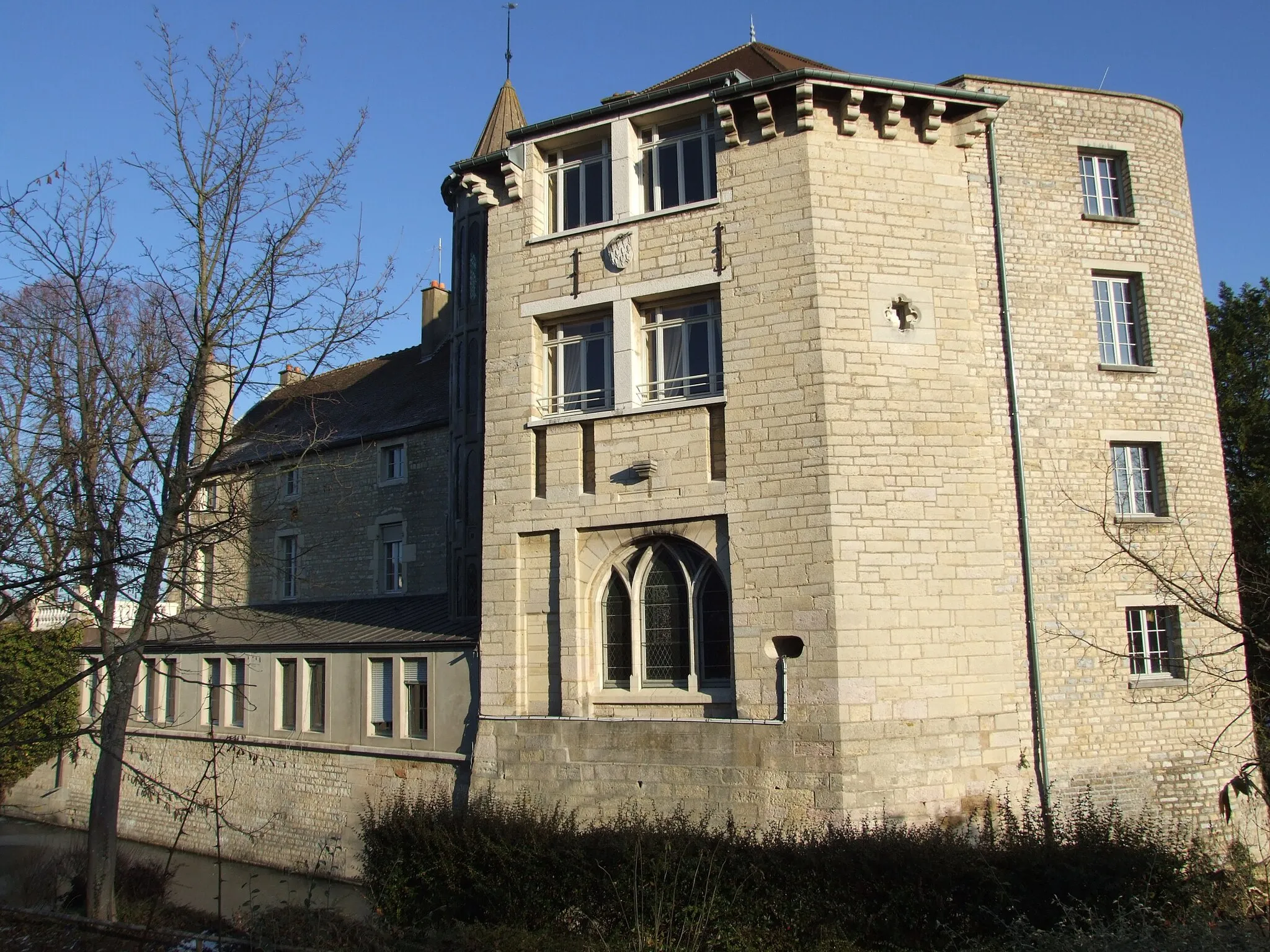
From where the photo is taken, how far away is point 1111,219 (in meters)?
14.4

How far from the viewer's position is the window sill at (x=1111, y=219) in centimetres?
1436

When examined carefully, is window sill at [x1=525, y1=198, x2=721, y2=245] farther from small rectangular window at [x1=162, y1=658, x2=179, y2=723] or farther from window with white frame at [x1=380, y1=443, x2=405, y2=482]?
small rectangular window at [x1=162, y1=658, x2=179, y2=723]

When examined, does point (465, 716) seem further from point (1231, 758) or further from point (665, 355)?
point (1231, 758)

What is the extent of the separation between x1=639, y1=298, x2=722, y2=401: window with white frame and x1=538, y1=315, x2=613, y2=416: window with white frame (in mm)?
563

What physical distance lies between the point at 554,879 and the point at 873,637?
4.60 m

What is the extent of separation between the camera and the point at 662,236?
1388 centimetres

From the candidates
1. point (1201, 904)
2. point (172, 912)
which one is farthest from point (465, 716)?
point (1201, 904)

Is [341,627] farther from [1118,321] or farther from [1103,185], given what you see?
[1103,185]

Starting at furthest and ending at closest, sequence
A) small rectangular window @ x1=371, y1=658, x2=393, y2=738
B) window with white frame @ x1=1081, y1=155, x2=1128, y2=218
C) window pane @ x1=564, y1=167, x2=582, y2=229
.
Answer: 1. small rectangular window @ x1=371, y1=658, x2=393, y2=738
2. window pane @ x1=564, y1=167, x2=582, y2=229
3. window with white frame @ x1=1081, y1=155, x2=1128, y2=218

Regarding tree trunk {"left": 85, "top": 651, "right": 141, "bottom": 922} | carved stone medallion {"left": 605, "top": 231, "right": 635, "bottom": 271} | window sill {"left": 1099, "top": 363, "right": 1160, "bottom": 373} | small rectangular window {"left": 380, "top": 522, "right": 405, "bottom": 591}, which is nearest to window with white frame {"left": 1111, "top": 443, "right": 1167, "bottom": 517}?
window sill {"left": 1099, "top": 363, "right": 1160, "bottom": 373}

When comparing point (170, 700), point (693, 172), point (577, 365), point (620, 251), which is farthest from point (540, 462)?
point (170, 700)

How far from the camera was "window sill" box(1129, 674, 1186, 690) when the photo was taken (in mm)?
13281

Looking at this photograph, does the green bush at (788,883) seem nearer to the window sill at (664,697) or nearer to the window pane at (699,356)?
the window sill at (664,697)

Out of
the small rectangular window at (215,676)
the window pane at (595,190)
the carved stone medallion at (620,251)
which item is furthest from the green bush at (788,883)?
the small rectangular window at (215,676)
